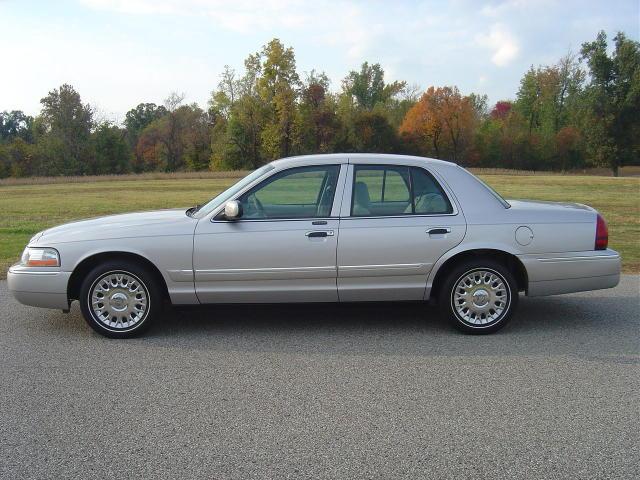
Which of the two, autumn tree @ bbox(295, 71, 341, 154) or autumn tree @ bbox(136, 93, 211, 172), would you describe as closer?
autumn tree @ bbox(295, 71, 341, 154)

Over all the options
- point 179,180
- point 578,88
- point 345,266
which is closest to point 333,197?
point 345,266

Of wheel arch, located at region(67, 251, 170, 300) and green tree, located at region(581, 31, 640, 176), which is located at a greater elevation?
green tree, located at region(581, 31, 640, 176)

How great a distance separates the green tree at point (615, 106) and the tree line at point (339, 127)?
0.10m

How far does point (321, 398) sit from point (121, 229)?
8.56ft

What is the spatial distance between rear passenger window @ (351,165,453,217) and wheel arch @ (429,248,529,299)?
0.43 metres

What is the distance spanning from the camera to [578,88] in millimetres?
76688

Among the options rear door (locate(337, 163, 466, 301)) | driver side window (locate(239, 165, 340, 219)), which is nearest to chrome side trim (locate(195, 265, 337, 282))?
rear door (locate(337, 163, 466, 301))

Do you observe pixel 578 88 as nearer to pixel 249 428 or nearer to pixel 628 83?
pixel 628 83

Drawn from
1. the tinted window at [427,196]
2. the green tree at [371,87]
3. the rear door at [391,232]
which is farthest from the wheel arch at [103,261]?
the green tree at [371,87]

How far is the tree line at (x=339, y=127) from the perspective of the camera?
66688mm

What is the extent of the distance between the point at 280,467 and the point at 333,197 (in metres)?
2.93

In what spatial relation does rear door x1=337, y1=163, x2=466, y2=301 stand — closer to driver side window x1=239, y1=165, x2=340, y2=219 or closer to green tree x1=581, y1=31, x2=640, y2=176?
driver side window x1=239, y1=165, x2=340, y2=219

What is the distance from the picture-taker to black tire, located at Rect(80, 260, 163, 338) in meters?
5.64

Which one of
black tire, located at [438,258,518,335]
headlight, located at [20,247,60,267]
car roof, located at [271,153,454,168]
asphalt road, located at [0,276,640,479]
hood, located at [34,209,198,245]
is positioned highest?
car roof, located at [271,153,454,168]
